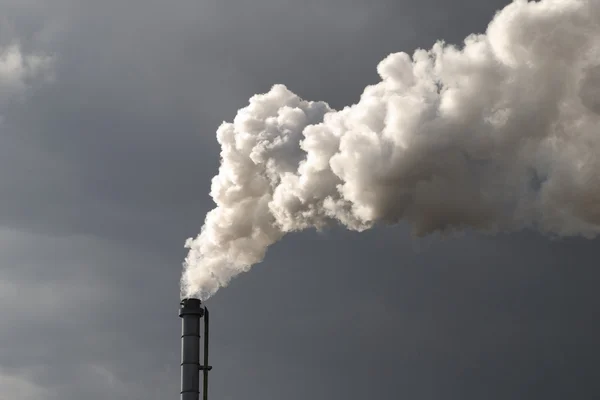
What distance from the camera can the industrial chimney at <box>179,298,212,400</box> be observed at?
59.0m

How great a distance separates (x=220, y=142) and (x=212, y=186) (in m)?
3.23

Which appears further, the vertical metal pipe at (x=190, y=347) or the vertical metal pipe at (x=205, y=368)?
the vertical metal pipe at (x=205, y=368)

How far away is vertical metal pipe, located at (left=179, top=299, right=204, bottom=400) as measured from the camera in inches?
2323

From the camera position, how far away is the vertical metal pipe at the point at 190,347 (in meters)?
59.0

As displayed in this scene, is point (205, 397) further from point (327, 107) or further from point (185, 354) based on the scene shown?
point (327, 107)

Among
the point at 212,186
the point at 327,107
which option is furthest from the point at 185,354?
the point at 327,107

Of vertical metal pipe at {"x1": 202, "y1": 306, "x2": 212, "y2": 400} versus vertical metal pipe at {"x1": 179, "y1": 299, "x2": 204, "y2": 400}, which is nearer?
vertical metal pipe at {"x1": 179, "y1": 299, "x2": 204, "y2": 400}

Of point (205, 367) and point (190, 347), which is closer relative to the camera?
point (190, 347)

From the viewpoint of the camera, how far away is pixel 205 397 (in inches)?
2345

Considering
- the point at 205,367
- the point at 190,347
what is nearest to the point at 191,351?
the point at 190,347

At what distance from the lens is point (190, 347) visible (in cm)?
5950

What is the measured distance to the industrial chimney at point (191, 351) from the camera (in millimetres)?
59000

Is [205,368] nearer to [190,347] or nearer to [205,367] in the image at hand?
[205,367]

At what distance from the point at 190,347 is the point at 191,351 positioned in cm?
26
